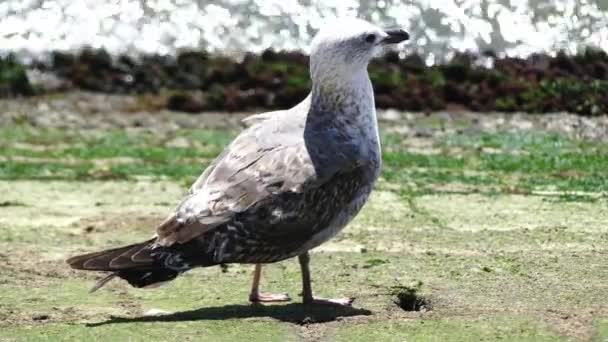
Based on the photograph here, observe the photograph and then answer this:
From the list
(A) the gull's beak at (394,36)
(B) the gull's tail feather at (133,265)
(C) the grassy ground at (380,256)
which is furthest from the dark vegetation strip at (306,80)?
(B) the gull's tail feather at (133,265)

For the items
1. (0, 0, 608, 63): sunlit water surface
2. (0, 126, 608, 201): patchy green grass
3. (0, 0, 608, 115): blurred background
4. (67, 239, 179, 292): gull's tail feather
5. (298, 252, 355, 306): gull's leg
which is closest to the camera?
(67, 239, 179, 292): gull's tail feather

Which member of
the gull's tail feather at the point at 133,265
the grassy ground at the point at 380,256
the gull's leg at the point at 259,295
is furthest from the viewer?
the gull's leg at the point at 259,295

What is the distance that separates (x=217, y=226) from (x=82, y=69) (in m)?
11.6

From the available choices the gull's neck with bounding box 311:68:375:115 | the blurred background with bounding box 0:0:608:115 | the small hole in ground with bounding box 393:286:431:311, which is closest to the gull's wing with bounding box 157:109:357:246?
the gull's neck with bounding box 311:68:375:115

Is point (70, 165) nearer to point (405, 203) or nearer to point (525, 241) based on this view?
point (405, 203)

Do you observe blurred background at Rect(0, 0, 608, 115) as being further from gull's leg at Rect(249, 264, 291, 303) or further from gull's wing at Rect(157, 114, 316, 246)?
gull's wing at Rect(157, 114, 316, 246)

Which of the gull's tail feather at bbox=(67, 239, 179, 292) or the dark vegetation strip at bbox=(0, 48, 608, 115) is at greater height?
the gull's tail feather at bbox=(67, 239, 179, 292)

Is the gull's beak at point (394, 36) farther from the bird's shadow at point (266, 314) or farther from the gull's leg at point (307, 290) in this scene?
the bird's shadow at point (266, 314)

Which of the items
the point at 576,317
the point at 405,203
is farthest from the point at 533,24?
the point at 576,317

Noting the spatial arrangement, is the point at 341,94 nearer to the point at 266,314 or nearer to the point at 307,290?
the point at 307,290

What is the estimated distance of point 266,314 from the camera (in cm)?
542

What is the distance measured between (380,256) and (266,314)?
133 centimetres

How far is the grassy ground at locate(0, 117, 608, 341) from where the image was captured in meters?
5.21

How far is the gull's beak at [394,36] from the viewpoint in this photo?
18.8 ft
